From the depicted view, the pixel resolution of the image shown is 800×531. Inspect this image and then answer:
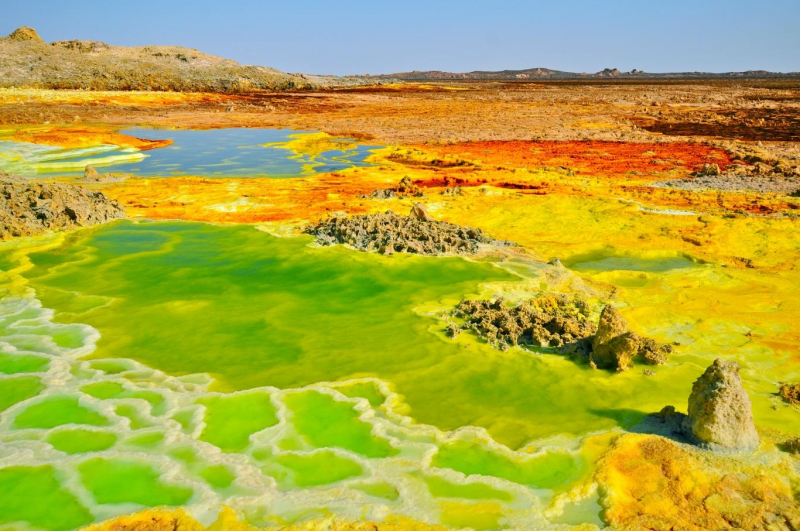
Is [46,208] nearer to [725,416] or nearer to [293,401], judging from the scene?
[293,401]

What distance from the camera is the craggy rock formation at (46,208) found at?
11.1m

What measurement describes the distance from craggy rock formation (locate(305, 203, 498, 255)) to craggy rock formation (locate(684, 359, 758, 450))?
5.48 meters

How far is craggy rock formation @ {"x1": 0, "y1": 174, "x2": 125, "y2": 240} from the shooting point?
1113 centimetres

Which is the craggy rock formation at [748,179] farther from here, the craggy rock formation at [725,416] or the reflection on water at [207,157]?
the craggy rock formation at [725,416]

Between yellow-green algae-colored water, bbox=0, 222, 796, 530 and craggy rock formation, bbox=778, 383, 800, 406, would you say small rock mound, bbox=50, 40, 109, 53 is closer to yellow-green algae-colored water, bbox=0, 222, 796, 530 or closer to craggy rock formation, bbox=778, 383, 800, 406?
yellow-green algae-colored water, bbox=0, 222, 796, 530

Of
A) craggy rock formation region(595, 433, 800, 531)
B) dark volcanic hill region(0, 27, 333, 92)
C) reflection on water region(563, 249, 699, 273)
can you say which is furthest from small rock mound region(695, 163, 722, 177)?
dark volcanic hill region(0, 27, 333, 92)

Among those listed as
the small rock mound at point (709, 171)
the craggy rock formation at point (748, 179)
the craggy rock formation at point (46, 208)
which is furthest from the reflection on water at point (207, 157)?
the small rock mound at point (709, 171)

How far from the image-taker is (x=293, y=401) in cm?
534

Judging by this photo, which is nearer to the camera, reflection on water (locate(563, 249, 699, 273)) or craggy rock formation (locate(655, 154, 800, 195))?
reflection on water (locate(563, 249, 699, 273))

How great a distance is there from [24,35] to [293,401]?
92.2 metres

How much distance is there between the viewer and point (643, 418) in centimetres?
492

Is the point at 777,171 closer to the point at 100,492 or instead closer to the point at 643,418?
the point at 643,418

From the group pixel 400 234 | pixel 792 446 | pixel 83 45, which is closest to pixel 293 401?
pixel 792 446

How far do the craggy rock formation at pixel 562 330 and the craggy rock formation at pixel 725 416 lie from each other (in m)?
1.26
